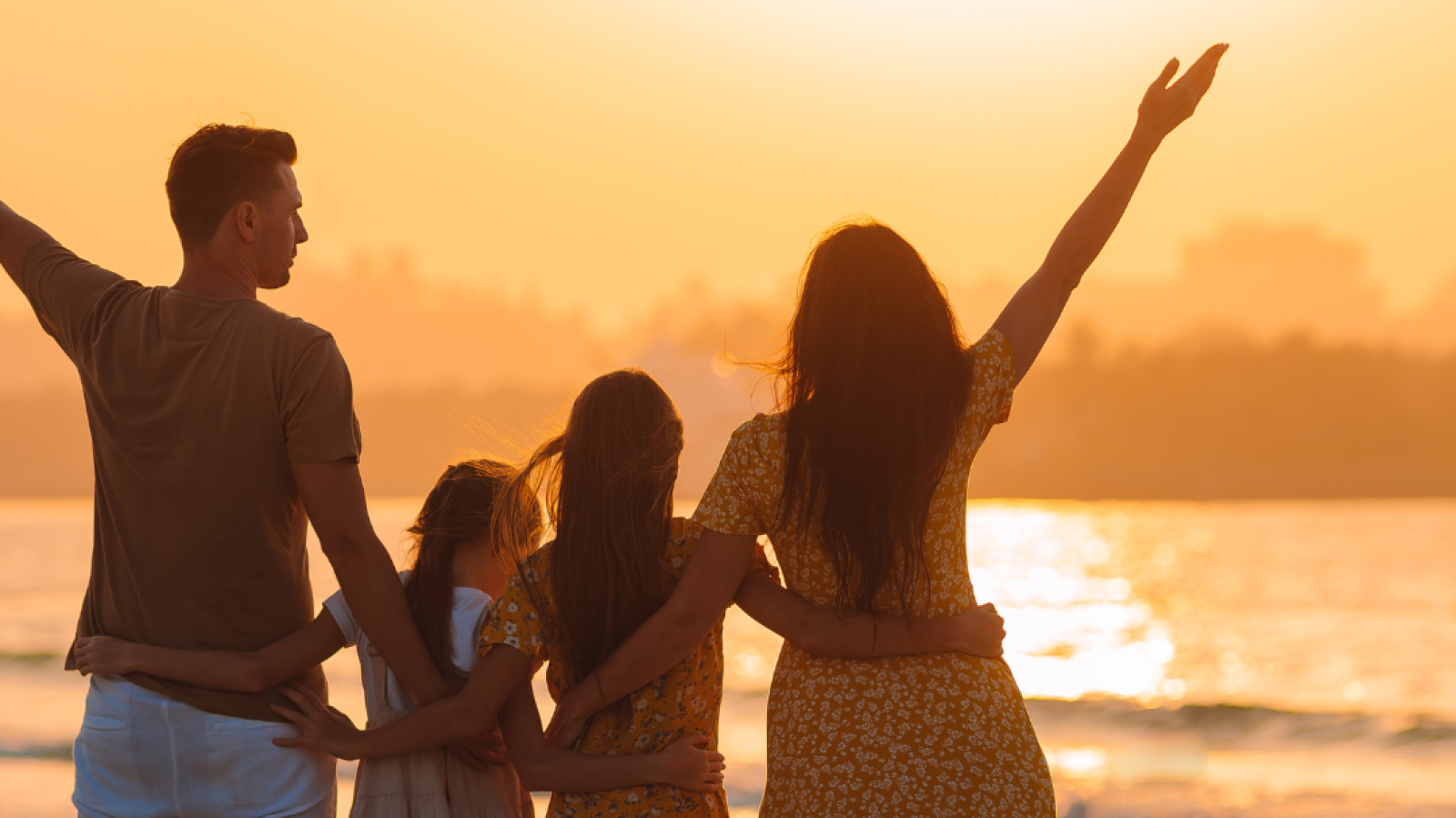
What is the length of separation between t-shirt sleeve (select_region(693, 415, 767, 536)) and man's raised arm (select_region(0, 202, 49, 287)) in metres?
1.50

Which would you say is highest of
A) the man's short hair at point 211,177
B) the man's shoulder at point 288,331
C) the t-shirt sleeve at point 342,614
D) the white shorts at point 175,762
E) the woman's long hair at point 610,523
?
the man's short hair at point 211,177

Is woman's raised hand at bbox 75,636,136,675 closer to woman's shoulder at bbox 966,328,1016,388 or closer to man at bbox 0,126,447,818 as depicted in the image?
man at bbox 0,126,447,818

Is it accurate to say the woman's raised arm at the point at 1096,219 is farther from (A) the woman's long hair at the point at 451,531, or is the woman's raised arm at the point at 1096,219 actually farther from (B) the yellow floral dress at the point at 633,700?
(A) the woman's long hair at the point at 451,531

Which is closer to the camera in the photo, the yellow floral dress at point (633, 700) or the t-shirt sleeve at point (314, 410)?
the t-shirt sleeve at point (314, 410)

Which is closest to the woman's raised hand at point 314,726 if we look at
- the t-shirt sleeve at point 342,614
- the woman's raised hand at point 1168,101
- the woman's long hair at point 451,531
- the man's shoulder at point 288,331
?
the t-shirt sleeve at point 342,614

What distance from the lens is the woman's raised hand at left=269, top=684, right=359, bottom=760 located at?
2.19 metres

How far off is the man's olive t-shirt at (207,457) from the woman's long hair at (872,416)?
0.88m

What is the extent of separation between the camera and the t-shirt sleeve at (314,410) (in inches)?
81.9

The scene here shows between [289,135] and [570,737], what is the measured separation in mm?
1350

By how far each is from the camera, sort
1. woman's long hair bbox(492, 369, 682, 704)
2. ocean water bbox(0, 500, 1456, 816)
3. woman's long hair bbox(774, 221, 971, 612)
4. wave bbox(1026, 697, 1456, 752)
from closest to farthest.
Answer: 1. woman's long hair bbox(774, 221, 971, 612)
2. woman's long hair bbox(492, 369, 682, 704)
3. ocean water bbox(0, 500, 1456, 816)
4. wave bbox(1026, 697, 1456, 752)

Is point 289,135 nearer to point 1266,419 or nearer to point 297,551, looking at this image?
point 297,551

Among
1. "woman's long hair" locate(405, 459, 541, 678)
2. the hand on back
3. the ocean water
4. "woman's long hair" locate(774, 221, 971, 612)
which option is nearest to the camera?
"woman's long hair" locate(774, 221, 971, 612)

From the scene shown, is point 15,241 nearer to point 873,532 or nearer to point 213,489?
point 213,489

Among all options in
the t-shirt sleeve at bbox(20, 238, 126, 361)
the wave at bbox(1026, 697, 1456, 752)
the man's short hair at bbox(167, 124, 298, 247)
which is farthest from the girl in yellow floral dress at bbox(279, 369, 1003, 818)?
the wave at bbox(1026, 697, 1456, 752)
